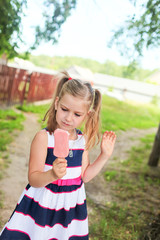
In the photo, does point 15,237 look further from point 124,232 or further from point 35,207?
point 124,232

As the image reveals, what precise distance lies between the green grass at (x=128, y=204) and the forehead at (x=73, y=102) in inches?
60.2

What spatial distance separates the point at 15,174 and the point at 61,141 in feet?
8.38

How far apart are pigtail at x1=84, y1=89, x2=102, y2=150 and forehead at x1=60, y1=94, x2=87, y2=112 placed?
18cm

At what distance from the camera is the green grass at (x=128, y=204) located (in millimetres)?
2584

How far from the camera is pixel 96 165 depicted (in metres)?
1.82

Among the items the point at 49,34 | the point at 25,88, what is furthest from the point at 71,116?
the point at 25,88

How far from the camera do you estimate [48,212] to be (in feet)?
5.03

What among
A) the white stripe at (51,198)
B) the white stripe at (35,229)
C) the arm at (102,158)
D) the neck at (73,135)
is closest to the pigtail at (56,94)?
the neck at (73,135)

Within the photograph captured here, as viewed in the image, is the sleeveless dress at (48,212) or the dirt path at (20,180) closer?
the sleeveless dress at (48,212)

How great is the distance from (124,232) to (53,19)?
2.68m

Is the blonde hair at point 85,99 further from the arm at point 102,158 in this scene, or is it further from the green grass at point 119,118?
the green grass at point 119,118

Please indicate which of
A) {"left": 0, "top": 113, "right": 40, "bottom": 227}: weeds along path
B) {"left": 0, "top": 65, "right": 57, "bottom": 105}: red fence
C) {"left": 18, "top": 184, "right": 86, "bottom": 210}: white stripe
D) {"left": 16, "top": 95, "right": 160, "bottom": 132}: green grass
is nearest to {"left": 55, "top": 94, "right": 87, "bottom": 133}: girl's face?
{"left": 18, "top": 184, "right": 86, "bottom": 210}: white stripe

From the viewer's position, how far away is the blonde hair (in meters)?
1.64

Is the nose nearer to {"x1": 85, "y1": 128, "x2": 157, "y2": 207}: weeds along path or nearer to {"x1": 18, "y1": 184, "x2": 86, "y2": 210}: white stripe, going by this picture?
{"x1": 18, "y1": 184, "x2": 86, "y2": 210}: white stripe
